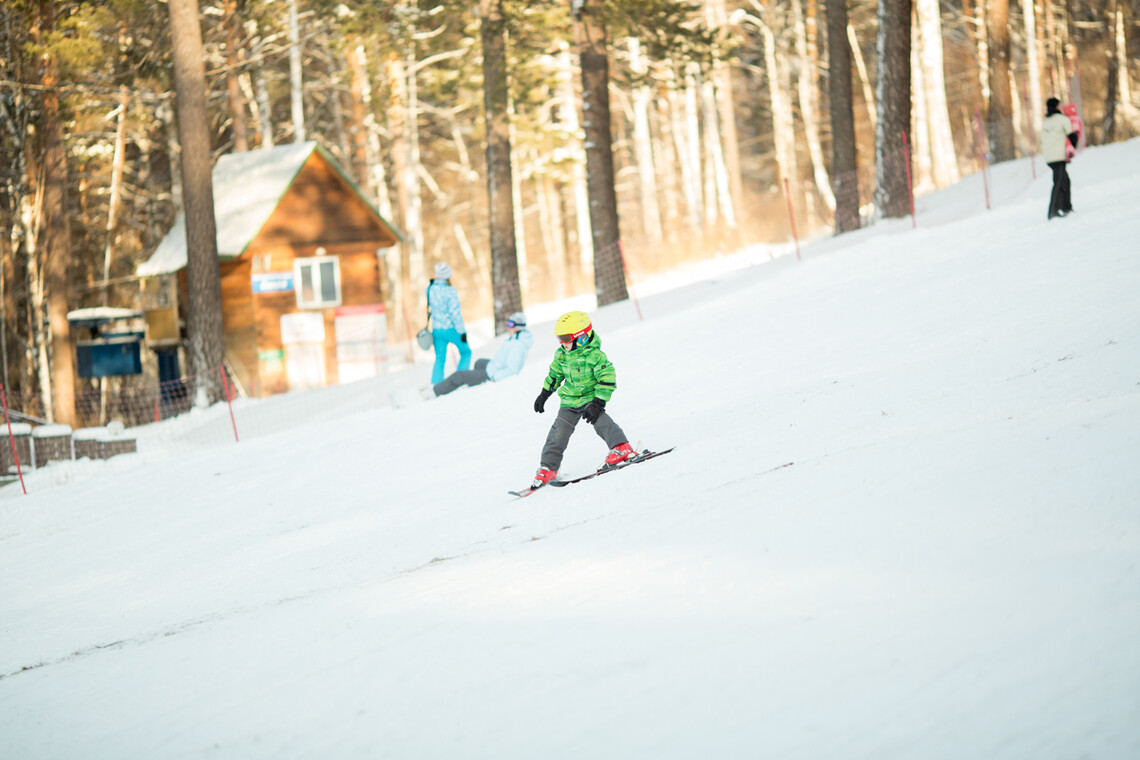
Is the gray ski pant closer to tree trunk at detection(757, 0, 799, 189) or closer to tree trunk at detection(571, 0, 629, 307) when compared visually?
tree trunk at detection(571, 0, 629, 307)

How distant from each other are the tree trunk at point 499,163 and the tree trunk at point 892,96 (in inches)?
301

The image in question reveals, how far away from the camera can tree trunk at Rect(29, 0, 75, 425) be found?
2398cm

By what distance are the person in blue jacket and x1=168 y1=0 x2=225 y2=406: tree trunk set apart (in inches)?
306

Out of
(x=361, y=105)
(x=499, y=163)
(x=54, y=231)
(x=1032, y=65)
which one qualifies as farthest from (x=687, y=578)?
(x=361, y=105)

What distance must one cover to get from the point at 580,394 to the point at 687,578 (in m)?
3.71

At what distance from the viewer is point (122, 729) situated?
15.5ft

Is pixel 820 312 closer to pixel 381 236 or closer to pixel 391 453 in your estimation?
pixel 391 453

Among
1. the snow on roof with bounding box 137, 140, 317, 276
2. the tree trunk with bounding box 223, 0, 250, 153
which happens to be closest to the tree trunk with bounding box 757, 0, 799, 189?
the snow on roof with bounding box 137, 140, 317, 276

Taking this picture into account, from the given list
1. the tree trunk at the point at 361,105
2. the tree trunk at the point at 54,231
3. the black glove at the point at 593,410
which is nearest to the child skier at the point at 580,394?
the black glove at the point at 593,410

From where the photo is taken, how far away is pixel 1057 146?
1401 centimetres

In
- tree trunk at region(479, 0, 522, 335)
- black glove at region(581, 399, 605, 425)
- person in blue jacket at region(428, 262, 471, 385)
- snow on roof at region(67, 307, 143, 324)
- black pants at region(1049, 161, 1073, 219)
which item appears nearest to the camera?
black glove at region(581, 399, 605, 425)

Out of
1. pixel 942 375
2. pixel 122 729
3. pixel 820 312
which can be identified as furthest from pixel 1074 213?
pixel 122 729

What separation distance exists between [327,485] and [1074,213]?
1111cm

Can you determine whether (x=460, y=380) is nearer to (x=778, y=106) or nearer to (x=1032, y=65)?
(x=1032, y=65)
